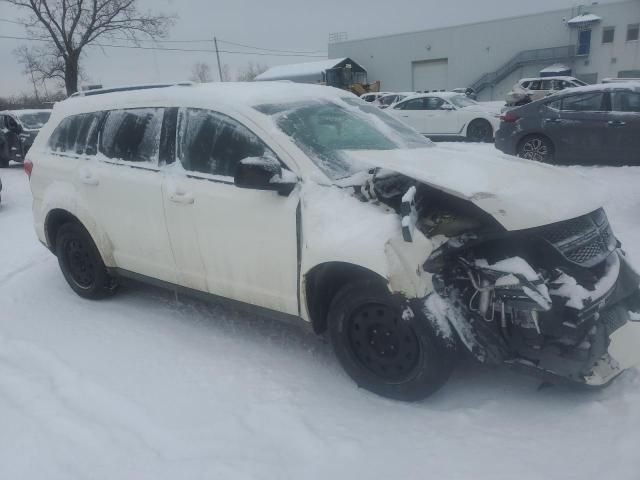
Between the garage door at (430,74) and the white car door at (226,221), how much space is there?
148 ft

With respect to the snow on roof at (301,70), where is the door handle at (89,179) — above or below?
below

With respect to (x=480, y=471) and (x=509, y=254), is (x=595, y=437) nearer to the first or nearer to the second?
(x=480, y=471)

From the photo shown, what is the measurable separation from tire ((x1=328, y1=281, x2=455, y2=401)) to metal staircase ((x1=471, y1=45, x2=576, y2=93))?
42.2m

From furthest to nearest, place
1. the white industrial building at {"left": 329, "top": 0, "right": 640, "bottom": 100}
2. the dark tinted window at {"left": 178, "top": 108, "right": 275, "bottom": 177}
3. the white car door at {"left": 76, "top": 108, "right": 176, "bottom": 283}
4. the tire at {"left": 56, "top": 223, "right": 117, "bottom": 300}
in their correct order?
the white industrial building at {"left": 329, "top": 0, "right": 640, "bottom": 100} < the tire at {"left": 56, "top": 223, "right": 117, "bottom": 300} < the white car door at {"left": 76, "top": 108, "right": 176, "bottom": 283} < the dark tinted window at {"left": 178, "top": 108, "right": 275, "bottom": 177}

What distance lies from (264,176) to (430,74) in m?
46.3

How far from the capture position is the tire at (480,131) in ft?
47.2

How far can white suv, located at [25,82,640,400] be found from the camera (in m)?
2.76

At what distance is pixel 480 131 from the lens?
1455 cm

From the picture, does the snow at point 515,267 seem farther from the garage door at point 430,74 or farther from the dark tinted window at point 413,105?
the garage door at point 430,74

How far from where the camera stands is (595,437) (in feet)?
8.72

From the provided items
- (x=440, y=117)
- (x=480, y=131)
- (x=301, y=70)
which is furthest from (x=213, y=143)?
(x=301, y=70)

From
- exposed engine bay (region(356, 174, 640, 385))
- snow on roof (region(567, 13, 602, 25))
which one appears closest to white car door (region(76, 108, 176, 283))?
→ exposed engine bay (region(356, 174, 640, 385))

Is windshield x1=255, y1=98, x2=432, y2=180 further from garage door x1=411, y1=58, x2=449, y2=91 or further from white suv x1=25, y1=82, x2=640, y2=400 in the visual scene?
garage door x1=411, y1=58, x2=449, y2=91

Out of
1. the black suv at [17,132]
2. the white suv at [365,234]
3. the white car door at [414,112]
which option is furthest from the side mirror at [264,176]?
the black suv at [17,132]
